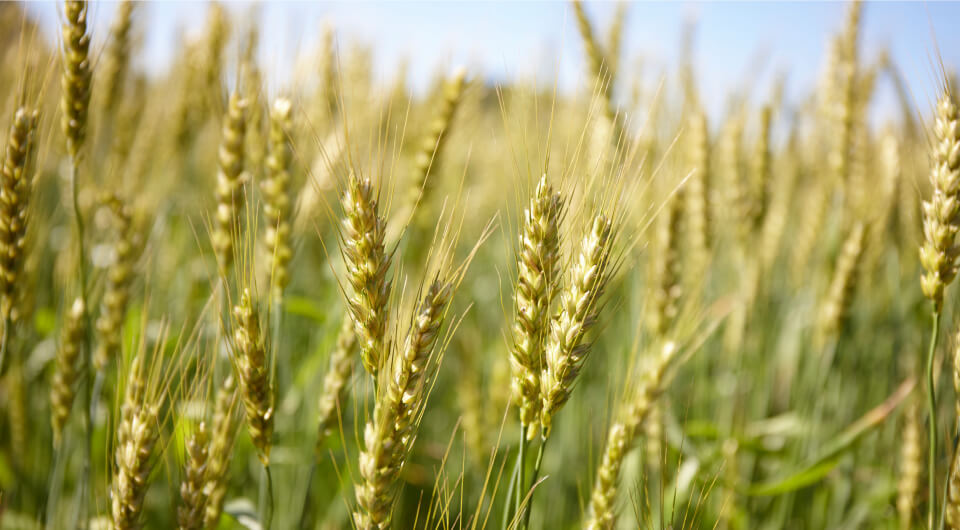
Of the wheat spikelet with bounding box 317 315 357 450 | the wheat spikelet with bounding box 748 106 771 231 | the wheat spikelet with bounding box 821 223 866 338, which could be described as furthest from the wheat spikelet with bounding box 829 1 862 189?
the wheat spikelet with bounding box 317 315 357 450

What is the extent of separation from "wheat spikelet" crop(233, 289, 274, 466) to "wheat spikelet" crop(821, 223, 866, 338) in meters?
1.64

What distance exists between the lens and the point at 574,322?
2.71ft

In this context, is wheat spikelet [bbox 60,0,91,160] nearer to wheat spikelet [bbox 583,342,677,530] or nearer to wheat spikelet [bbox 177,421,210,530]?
wheat spikelet [bbox 177,421,210,530]

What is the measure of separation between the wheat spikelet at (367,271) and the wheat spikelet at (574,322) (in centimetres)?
24

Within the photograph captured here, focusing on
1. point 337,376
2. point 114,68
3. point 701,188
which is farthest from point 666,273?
point 114,68

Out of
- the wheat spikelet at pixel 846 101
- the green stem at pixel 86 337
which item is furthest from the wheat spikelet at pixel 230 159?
the wheat spikelet at pixel 846 101

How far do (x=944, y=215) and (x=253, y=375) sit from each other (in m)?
1.12

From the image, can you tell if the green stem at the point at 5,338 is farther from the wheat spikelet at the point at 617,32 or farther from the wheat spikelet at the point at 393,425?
the wheat spikelet at the point at 617,32

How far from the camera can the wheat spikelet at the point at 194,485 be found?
86 cm

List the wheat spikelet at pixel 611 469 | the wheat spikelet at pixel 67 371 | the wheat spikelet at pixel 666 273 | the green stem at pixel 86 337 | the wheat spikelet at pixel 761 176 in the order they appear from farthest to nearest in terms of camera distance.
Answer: the wheat spikelet at pixel 761 176 < the wheat spikelet at pixel 666 273 < the wheat spikelet at pixel 67 371 < the green stem at pixel 86 337 < the wheat spikelet at pixel 611 469

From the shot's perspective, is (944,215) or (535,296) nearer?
(535,296)

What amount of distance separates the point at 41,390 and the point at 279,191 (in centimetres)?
148

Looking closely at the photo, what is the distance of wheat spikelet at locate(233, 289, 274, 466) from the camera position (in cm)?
83

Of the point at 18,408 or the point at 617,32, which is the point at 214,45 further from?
the point at 617,32
